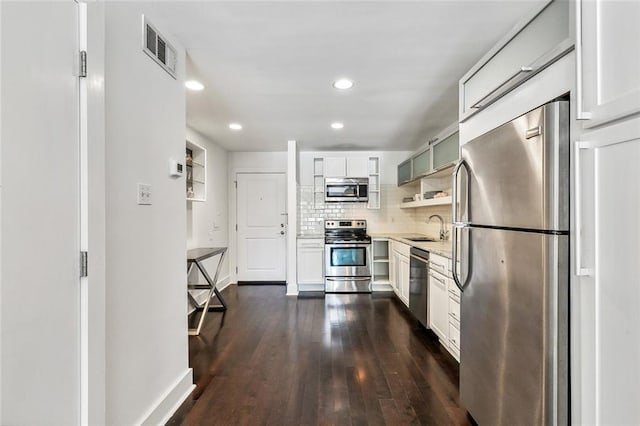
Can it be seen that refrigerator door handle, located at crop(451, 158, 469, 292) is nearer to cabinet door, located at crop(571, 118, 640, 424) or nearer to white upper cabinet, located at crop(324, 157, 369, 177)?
cabinet door, located at crop(571, 118, 640, 424)

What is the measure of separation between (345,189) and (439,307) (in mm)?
2782

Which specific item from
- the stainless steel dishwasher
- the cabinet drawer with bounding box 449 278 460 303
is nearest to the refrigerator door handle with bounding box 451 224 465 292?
the cabinet drawer with bounding box 449 278 460 303

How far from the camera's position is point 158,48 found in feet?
5.84

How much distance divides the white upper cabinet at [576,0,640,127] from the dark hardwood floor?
1818 millimetres

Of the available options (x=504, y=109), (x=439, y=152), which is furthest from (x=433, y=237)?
(x=504, y=109)

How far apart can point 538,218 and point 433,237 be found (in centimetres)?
347

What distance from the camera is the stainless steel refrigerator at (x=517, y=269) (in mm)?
1191

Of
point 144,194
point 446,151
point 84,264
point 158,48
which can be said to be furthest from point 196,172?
point 446,151

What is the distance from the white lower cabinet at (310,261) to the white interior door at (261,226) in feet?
2.54

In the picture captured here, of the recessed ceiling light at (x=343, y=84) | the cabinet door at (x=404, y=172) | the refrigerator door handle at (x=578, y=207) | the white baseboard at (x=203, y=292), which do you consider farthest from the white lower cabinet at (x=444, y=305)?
the white baseboard at (x=203, y=292)

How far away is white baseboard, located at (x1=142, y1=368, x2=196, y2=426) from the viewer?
1.72m

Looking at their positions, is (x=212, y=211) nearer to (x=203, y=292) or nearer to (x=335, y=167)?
(x=203, y=292)

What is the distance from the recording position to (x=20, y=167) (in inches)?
35.2

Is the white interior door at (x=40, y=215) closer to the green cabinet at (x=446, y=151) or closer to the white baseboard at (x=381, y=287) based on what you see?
the green cabinet at (x=446, y=151)
